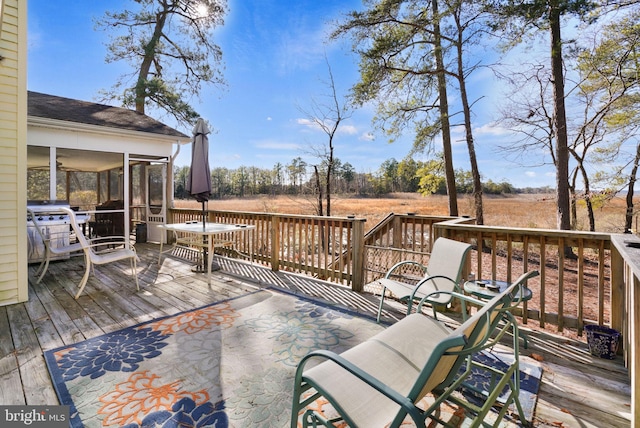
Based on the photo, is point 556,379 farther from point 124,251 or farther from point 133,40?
point 133,40

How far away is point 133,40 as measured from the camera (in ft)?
36.4

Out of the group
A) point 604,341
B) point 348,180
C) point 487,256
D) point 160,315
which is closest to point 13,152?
point 160,315

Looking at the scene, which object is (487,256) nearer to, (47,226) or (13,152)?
(13,152)

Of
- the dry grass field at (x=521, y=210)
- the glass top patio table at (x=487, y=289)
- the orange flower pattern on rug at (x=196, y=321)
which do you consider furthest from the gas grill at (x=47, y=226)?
the glass top patio table at (x=487, y=289)

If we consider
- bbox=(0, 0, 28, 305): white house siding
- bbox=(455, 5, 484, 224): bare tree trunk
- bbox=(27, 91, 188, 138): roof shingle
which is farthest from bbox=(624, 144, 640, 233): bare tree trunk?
bbox=(0, 0, 28, 305): white house siding

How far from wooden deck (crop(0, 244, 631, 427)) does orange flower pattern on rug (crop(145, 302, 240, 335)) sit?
0.76ft

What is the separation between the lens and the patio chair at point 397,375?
104cm

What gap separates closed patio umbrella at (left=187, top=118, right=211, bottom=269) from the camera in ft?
15.9

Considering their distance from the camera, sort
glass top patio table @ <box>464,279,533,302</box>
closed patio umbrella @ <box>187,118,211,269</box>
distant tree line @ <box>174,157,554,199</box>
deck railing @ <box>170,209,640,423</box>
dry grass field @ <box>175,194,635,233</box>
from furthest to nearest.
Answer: distant tree line @ <box>174,157,554,199</box> → dry grass field @ <box>175,194,635,233</box> → closed patio umbrella @ <box>187,118,211,269</box> → deck railing @ <box>170,209,640,423</box> → glass top patio table @ <box>464,279,533,302</box>

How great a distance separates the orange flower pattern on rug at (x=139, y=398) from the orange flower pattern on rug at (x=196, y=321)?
791 mm

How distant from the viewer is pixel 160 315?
331 cm

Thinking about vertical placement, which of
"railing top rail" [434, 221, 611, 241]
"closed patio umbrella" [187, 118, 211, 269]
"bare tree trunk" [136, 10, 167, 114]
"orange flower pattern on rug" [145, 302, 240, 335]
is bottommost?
"orange flower pattern on rug" [145, 302, 240, 335]

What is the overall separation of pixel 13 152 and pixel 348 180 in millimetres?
16020

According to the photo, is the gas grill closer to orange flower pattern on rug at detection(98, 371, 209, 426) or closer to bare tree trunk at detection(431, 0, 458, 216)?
orange flower pattern on rug at detection(98, 371, 209, 426)
